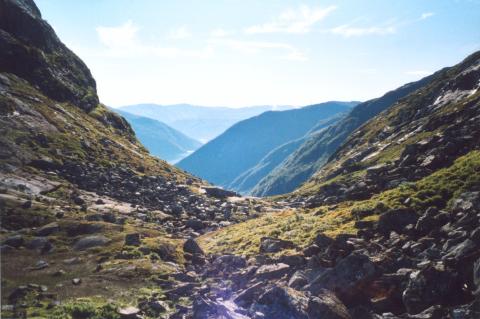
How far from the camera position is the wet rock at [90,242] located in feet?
188

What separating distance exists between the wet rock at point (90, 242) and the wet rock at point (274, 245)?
22.3m

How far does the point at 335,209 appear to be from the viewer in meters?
67.8

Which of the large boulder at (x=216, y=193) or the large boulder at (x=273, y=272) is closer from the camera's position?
the large boulder at (x=273, y=272)

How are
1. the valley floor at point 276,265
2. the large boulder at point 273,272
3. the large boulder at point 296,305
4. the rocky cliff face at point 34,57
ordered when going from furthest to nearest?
the rocky cliff face at point 34,57, the large boulder at point 273,272, the valley floor at point 276,265, the large boulder at point 296,305

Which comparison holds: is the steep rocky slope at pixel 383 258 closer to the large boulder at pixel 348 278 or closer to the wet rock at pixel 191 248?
the large boulder at pixel 348 278

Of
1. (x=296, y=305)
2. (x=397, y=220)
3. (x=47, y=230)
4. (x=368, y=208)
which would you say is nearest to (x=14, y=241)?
(x=47, y=230)

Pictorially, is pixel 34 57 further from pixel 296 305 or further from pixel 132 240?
pixel 296 305

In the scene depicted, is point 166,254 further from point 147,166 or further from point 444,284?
point 147,166

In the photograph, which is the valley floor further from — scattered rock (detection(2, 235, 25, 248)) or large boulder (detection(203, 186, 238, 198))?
large boulder (detection(203, 186, 238, 198))

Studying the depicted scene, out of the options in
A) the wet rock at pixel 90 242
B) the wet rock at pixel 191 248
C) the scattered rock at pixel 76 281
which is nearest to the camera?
the scattered rock at pixel 76 281

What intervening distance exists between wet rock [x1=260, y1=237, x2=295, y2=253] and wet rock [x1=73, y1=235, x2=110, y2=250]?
22.3m

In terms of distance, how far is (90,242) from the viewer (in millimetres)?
58750

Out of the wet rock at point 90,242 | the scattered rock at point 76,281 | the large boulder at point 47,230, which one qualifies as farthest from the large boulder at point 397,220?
the large boulder at point 47,230

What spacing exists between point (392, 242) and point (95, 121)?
15569 centimetres
